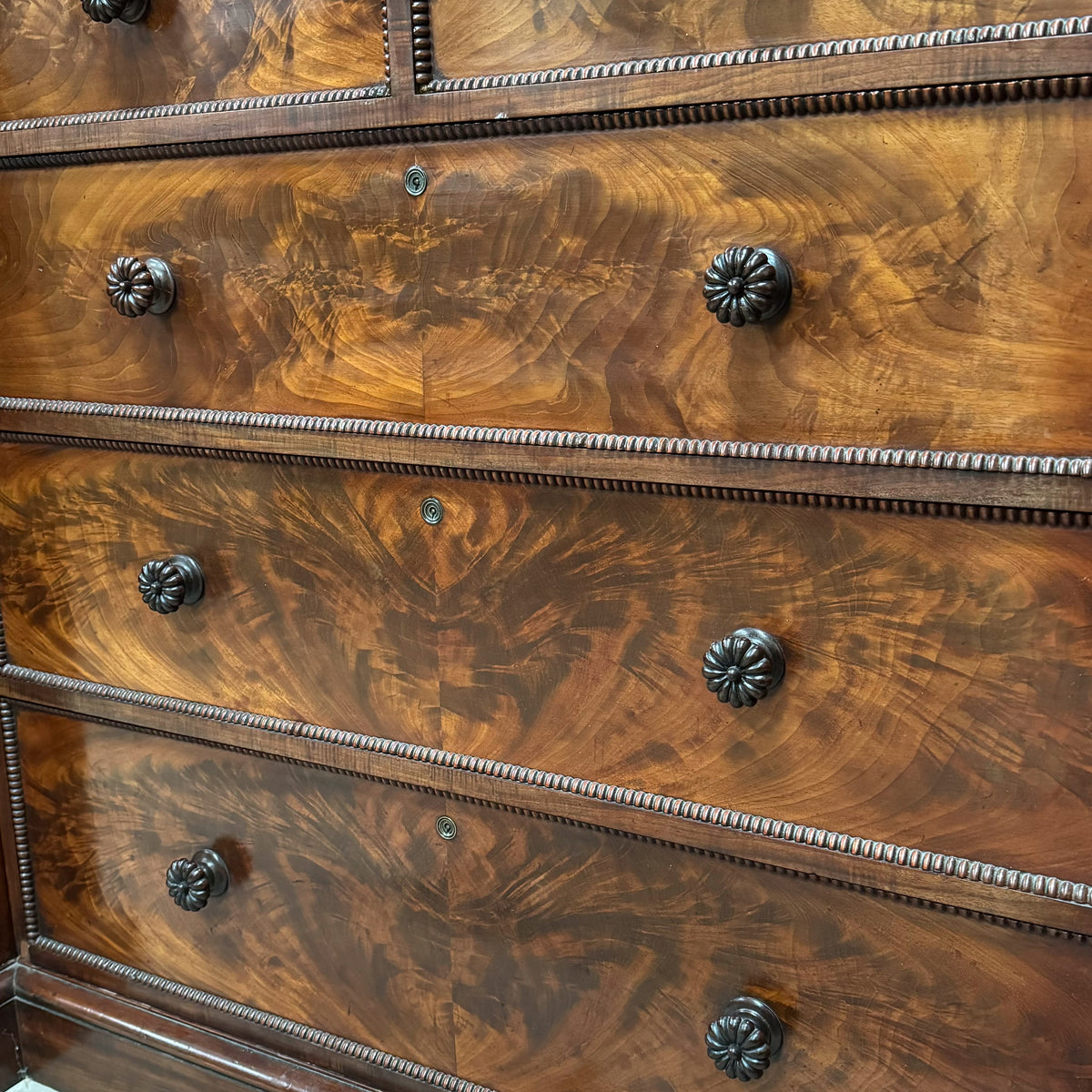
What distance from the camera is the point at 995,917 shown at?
777 millimetres

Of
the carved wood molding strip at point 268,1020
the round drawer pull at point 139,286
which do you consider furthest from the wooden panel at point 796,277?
the carved wood molding strip at point 268,1020

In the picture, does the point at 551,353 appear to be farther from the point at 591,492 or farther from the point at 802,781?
the point at 802,781

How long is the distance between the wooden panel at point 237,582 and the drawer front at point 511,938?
7 centimetres

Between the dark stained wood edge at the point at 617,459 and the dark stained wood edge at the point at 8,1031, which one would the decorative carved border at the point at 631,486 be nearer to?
the dark stained wood edge at the point at 617,459

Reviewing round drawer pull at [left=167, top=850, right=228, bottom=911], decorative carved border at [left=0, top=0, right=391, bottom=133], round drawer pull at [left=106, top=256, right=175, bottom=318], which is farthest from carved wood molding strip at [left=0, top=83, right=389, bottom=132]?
round drawer pull at [left=167, top=850, right=228, bottom=911]

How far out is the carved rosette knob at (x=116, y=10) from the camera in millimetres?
910

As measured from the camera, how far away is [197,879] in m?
1.06

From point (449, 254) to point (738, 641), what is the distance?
33 cm

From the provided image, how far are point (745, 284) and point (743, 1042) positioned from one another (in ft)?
1.64

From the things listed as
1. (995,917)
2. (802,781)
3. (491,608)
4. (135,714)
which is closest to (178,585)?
(135,714)

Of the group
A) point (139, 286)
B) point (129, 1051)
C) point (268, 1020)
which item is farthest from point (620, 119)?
point (129, 1051)

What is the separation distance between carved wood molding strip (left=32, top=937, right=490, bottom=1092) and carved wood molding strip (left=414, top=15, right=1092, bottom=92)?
76cm

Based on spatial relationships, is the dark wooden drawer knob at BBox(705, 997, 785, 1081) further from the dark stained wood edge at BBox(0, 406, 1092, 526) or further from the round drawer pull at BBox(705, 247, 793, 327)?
the round drawer pull at BBox(705, 247, 793, 327)

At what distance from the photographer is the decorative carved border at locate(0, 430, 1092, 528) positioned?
2.38 ft
